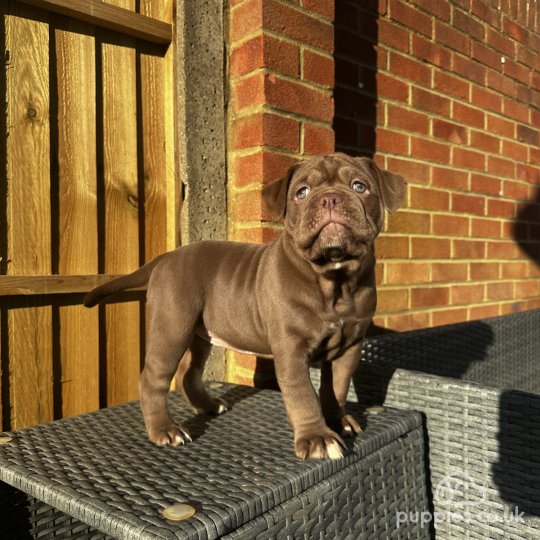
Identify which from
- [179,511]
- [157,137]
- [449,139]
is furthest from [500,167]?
[179,511]

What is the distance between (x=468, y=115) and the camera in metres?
3.81

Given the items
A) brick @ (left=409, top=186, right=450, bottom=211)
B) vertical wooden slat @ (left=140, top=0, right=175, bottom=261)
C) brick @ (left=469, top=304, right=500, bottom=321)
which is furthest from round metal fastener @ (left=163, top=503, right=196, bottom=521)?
brick @ (left=469, top=304, right=500, bottom=321)

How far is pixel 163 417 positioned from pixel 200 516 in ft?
1.99

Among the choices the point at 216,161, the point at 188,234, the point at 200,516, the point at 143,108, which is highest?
the point at 143,108

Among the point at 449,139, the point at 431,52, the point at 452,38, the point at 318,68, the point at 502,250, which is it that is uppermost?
the point at 452,38

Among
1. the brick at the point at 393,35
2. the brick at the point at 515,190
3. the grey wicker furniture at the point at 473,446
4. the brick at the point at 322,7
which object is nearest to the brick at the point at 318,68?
the brick at the point at 322,7

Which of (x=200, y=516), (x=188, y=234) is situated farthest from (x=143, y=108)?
(x=200, y=516)

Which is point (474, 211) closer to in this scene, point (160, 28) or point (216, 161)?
point (216, 161)

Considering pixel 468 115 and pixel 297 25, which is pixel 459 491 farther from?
pixel 468 115

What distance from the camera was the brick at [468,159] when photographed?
3.71 m

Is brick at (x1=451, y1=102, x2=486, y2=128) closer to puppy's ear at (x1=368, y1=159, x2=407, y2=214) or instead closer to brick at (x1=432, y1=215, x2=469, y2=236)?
brick at (x1=432, y1=215, x2=469, y2=236)

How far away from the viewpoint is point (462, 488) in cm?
174

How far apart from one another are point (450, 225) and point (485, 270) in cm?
62

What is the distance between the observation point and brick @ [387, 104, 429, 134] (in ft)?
10.5
